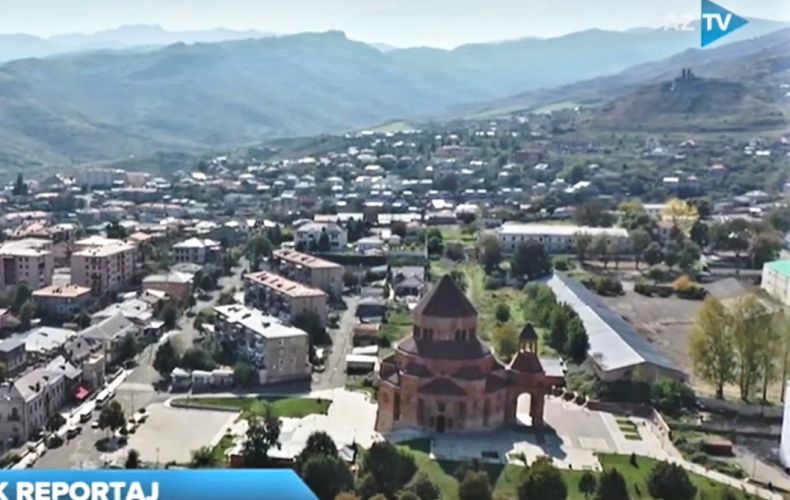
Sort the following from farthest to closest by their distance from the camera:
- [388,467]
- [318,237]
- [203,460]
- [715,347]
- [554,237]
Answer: [554,237], [318,237], [715,347], [203,460], [388,467]

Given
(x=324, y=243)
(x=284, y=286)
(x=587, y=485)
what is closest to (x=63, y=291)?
(x=284, y=286)

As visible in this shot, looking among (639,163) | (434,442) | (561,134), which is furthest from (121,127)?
(434,442)

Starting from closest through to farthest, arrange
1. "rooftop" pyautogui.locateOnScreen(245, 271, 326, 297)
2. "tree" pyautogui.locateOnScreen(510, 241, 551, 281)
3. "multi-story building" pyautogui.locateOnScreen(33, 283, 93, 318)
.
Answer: "rooftop" pyautogui.locateOnScreen(245, 271, 326, 297), "multi-story building" pyautogui.locateOnScreen(33, 283, 93, 318), "tree" pyautogui.locateOnScreen(510, 241, 551, 281)

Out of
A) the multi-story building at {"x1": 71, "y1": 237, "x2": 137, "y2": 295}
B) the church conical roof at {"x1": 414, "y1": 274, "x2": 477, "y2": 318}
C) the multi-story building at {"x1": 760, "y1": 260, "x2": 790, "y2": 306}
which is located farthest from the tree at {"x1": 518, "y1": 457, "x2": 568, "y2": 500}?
the multi-story building at {"x1": 71, "y1": 237, "x2": 137, "y2": 295}

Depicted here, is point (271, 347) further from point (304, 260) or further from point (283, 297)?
point (304, 260)

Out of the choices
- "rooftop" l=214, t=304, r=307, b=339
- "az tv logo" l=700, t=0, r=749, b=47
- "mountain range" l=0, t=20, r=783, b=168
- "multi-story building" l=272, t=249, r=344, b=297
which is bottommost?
"rooftop" l=214, t=304, r=307, b=339

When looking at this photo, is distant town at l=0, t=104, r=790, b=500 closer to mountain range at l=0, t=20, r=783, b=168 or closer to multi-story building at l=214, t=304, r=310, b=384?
multi-story building at l=214, t=304, r=310, b=384
